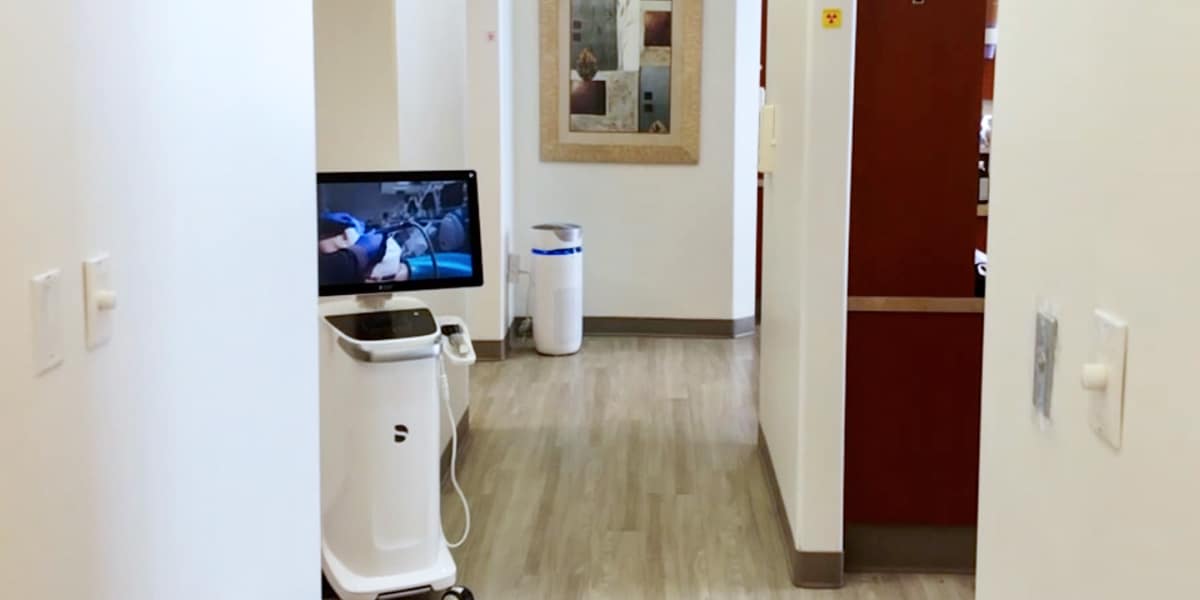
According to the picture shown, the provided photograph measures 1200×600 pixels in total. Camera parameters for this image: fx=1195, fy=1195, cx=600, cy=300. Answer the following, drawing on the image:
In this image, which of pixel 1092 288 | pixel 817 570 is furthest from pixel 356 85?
pixel 1092 288

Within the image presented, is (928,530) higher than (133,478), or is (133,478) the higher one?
(133,478)

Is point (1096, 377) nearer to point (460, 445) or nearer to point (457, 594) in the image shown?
point (457, 594)

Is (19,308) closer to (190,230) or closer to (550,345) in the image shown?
(190,230)

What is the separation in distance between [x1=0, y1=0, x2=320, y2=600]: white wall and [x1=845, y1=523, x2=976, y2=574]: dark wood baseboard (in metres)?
1.86

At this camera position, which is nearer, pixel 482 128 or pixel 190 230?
pixel 190 230

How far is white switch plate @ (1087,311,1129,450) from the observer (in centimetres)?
111

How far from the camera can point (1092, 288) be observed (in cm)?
119

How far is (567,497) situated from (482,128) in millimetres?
2522

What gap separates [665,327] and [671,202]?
2.42ft

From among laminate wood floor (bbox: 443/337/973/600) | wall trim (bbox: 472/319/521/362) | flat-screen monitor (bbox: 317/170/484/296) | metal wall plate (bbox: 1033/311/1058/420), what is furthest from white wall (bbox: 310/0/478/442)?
wall trim (bbox: 472/319/521/362)

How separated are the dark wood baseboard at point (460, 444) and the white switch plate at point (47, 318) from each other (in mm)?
3025

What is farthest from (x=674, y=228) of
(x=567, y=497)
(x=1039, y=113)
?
(x=1039, y=113)

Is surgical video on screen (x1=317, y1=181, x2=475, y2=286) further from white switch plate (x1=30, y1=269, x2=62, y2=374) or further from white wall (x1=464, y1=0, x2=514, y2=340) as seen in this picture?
white wall (x1=464, y1=0, x2=514, y2=340)

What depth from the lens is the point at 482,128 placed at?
612 centimetres
